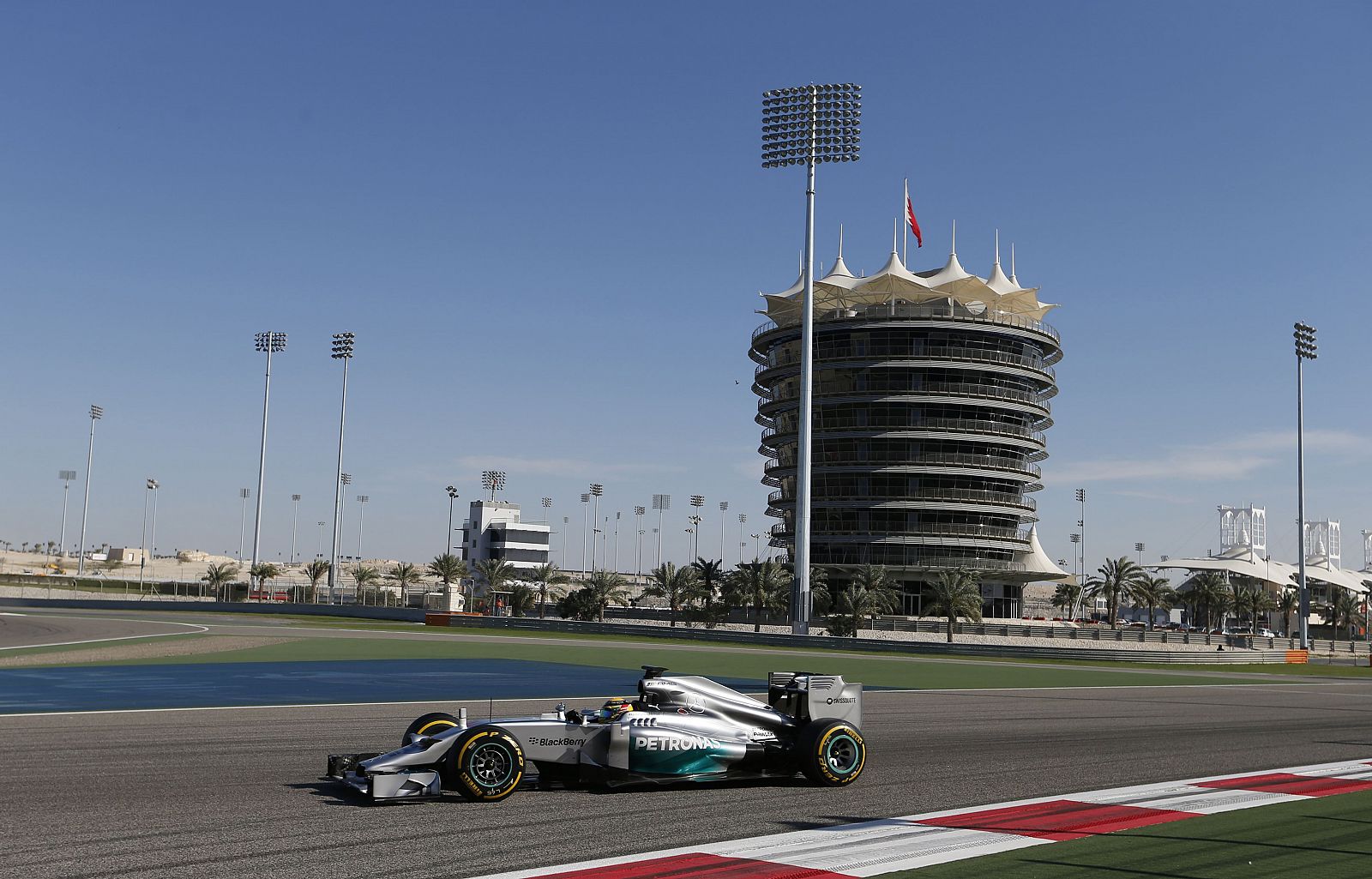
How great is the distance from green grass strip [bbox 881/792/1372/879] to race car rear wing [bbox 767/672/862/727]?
12.3 feet

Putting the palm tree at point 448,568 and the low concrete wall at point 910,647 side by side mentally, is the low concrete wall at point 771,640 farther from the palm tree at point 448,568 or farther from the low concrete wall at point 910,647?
the palm tree at point 448,568

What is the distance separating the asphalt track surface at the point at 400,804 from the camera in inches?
348

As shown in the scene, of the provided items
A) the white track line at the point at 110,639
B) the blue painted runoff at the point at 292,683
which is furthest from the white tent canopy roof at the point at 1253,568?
the blue painted runoff at the point at 292,683

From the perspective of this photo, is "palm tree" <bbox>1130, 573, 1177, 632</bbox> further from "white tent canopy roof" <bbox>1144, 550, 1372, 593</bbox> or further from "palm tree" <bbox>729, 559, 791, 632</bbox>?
"palm tree" <bbox>729, 559, 791, 632</bbox>

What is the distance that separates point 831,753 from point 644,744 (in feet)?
7.22

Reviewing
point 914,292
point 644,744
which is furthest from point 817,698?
point 914,292

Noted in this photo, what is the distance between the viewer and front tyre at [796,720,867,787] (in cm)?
1269

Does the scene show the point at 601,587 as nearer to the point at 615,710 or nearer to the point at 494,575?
the point at 494,575

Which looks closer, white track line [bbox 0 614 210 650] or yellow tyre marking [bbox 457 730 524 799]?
yellow tyre marking [bbox 457 730 524 799]

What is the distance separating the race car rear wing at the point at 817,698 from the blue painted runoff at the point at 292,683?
37.9ft

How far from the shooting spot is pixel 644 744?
1193cm

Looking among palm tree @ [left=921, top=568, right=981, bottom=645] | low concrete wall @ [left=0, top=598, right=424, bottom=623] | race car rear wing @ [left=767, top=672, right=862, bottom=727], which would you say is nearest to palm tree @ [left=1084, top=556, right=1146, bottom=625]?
palm tree @ [left=921, top=568, right=981, bottom=645]

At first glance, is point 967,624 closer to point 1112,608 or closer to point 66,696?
point 1112,608

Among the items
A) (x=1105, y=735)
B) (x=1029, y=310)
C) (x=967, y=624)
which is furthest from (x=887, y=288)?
(x=1105, y=735)
